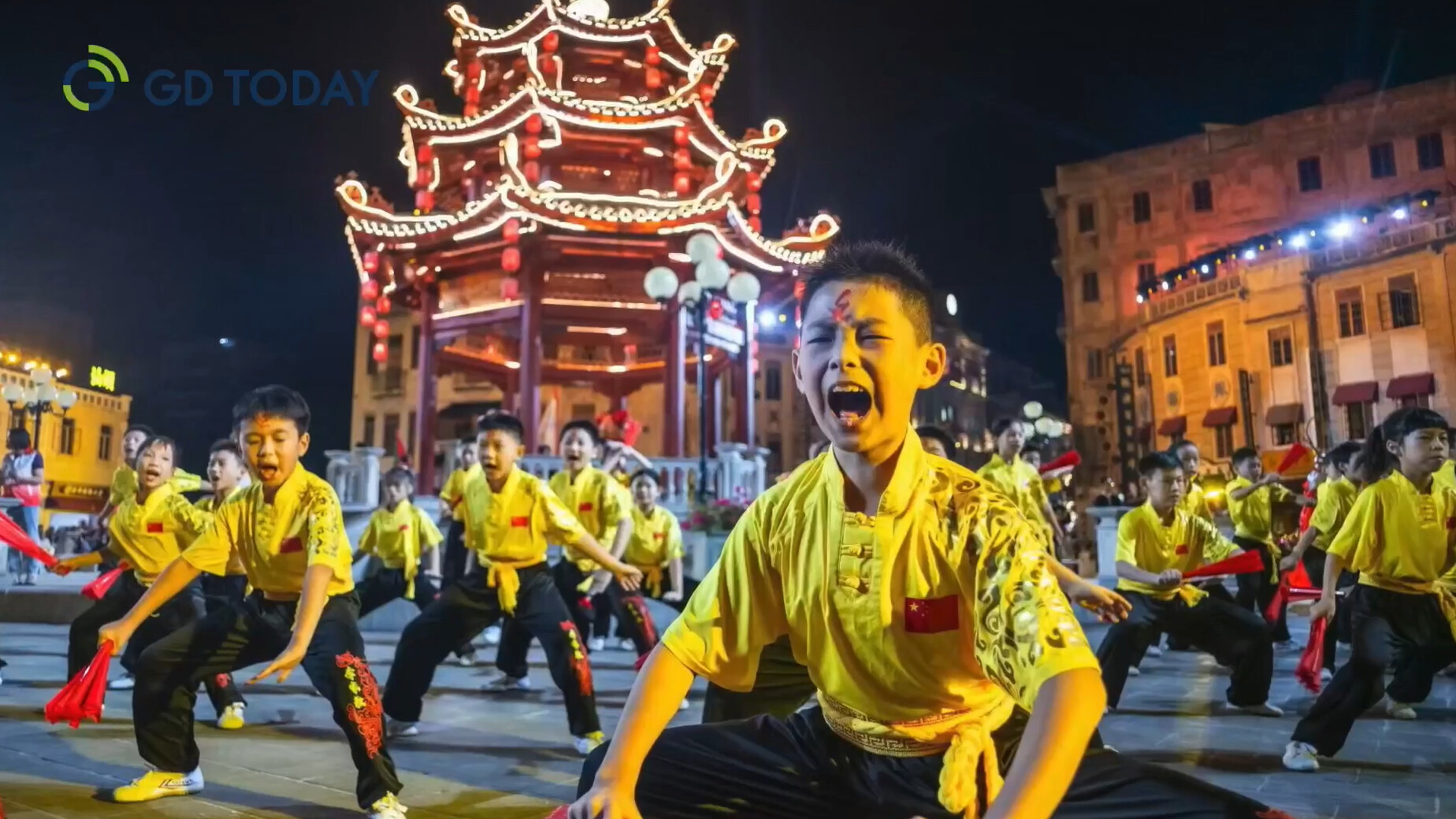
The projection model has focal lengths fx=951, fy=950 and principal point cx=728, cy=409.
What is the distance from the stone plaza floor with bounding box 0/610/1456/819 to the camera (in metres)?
4.41

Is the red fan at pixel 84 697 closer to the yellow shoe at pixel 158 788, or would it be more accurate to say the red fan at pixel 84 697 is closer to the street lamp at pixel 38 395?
the yellow shoe at pixel 158 788

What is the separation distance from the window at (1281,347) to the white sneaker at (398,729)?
3040 cm

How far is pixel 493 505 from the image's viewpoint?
20.2 feet

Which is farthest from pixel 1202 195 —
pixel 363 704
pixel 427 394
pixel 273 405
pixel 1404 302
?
pixel 363 704

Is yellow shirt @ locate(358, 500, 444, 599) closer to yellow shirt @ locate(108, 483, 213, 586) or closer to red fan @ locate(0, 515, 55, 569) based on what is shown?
yellow shirt @ locate(108, 483, 213, 586)

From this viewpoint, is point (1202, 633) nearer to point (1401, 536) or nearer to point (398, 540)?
point (1401, 536)

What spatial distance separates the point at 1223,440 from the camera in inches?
1240

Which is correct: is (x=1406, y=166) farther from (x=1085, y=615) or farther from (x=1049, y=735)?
(x=1049, y=735)

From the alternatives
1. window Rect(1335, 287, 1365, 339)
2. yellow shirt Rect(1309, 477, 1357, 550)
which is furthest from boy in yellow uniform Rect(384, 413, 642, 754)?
window Rect(1335, 287, 1365, 339)

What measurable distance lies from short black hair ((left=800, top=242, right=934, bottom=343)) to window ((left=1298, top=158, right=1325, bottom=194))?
36.9m

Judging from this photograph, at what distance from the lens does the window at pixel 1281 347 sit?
29.3m

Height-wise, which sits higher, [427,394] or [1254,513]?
[427,394]

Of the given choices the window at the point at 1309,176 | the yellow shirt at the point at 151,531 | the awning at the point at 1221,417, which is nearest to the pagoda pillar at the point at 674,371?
the yellow shirt at the point at 151,531

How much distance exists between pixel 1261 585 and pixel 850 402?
32.2 feet
